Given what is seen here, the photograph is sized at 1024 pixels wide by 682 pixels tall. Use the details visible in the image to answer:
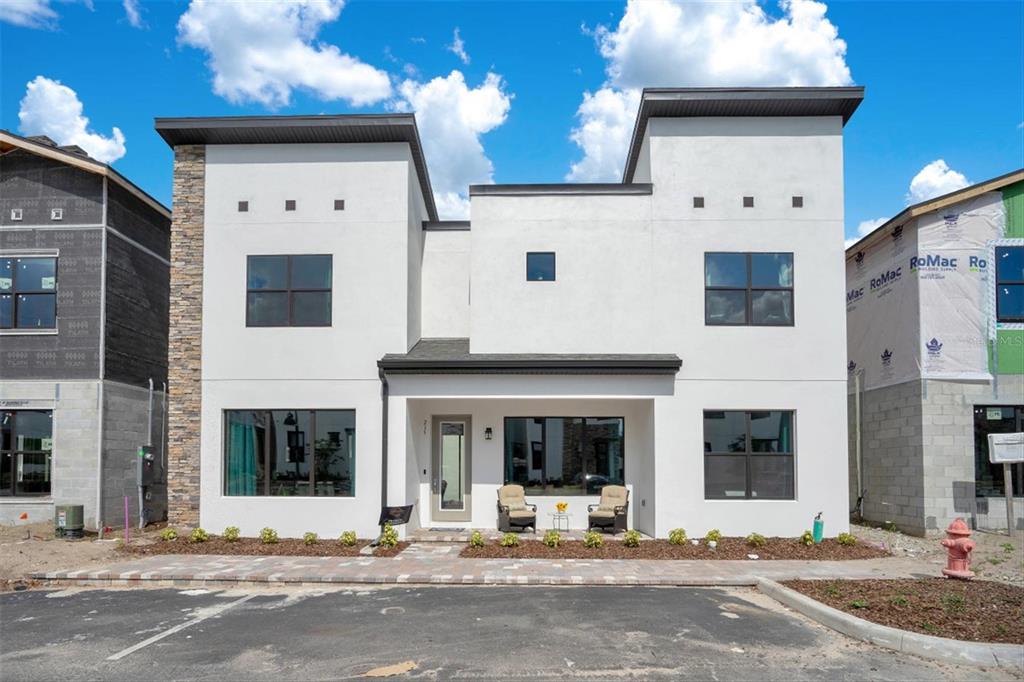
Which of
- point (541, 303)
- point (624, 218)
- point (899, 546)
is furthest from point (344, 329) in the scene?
point (899, 546)

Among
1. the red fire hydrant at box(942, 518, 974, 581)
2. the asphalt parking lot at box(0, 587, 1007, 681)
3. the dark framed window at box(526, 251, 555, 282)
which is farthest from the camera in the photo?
the dark framed window at box(526, 251, 555, 282)

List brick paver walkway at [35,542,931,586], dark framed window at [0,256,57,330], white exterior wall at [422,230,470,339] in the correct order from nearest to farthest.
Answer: brick paver walkway at [35,542,931,586]
dark framed window at [0,256,57,330]
white exterior wall at [422,230,470,339]

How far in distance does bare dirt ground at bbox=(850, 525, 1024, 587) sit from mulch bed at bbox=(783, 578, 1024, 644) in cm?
128

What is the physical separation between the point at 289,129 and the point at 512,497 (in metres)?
8.54

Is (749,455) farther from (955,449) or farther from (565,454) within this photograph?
(955,449)

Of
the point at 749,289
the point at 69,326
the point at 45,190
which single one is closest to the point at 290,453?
the point at 69,326

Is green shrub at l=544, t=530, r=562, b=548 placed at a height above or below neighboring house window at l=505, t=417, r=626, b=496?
below

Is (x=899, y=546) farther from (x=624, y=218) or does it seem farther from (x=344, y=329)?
(x=344, y=329)

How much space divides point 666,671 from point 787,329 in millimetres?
9192

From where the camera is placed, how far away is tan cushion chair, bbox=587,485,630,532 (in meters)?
14.9

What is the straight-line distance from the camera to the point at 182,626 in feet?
28.5

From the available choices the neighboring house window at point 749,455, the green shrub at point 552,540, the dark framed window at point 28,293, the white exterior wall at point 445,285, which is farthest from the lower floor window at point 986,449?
the dark framed window at point 28,293

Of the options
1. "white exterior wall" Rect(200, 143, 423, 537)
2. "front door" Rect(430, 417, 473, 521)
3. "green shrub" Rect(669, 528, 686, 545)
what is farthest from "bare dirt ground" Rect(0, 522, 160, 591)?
"green shrub" Rect(669, 528, 686, 545)

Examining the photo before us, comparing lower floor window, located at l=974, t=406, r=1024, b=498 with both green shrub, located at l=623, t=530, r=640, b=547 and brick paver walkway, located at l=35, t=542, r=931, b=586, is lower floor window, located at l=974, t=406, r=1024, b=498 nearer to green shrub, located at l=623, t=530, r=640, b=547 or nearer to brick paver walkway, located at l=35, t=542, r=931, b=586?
brick paver walkway, located at l=35, t=542, r=931, b=586
